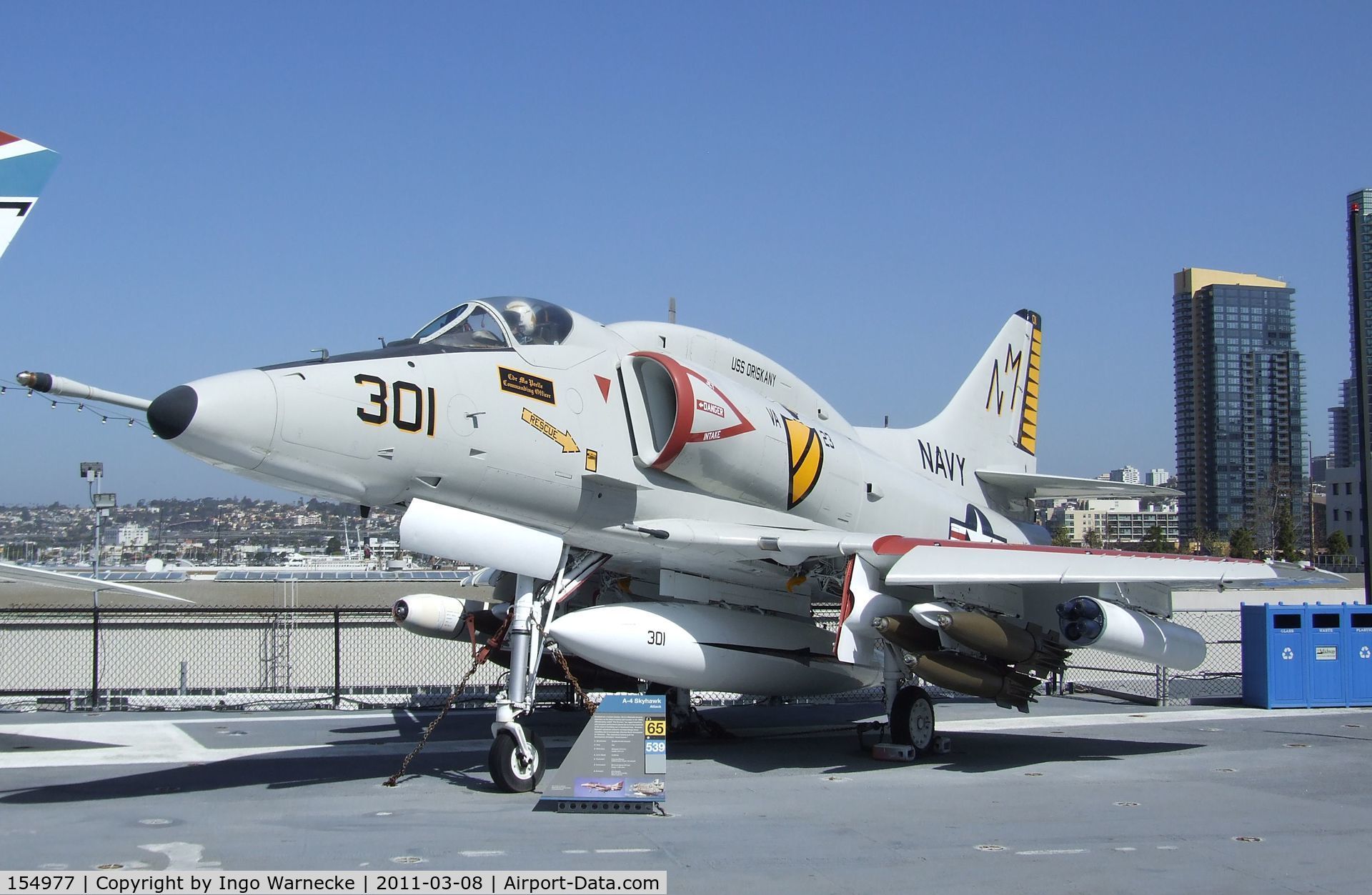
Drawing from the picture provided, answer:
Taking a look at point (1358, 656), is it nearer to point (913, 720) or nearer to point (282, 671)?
point (913, 720)

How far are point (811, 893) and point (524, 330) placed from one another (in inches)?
212

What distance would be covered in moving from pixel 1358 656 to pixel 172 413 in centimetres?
1479

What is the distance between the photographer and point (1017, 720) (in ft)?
46.1

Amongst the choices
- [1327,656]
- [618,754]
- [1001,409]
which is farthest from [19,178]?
[1327,656]

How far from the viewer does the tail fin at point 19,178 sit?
9227 millimetres

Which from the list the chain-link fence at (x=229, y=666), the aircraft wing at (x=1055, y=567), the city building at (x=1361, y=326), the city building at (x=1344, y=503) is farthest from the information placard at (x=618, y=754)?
the city building at (x=1344, y=503)

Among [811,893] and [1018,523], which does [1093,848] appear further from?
[1018,523]

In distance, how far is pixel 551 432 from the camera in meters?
9.44

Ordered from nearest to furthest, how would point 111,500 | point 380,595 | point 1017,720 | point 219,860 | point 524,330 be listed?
point 219,860, point 524,330, point 1017,720, point 111,500, point 380,595

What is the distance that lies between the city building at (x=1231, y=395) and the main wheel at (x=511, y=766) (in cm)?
15559

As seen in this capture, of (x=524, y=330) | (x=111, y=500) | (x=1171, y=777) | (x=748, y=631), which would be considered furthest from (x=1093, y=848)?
(x=111, y=500)

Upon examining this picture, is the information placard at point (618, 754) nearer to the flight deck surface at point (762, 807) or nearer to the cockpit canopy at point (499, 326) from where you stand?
the flight deck surface at point (762, 807)

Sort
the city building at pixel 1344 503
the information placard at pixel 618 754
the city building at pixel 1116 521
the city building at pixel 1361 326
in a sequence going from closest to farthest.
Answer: the information placard at pixel 618 754 → the city building at pixel 1361 326 → the city building at pixel 1344 503 → the city building at pixel 1116 521

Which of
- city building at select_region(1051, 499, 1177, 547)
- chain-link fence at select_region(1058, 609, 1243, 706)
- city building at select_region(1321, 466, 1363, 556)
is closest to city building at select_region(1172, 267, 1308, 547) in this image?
city building at select_region(1051, 499, 1177, 547)
